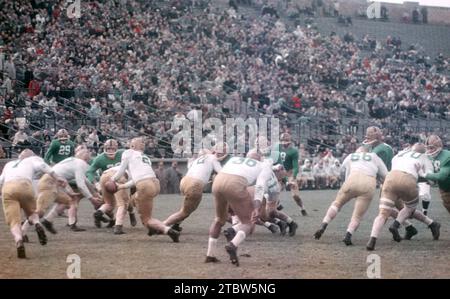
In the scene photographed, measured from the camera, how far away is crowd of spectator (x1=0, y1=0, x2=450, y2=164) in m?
25.6

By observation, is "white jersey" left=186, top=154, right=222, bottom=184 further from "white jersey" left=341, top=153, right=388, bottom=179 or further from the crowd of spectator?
the crowd of spectator

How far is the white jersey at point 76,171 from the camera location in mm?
14013

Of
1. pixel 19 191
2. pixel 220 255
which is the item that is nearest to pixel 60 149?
pixel 19 191

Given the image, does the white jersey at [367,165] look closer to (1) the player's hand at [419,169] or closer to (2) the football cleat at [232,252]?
(1) the player's hand at [419,169]

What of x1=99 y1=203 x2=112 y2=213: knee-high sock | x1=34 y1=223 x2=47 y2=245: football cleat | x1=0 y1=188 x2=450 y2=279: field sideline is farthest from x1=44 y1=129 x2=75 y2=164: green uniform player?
x1=34 y1=223 x2=47 y2=245: football cleat

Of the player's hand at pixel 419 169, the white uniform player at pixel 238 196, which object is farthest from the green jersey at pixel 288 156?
the white uniform player at pixel 238 196

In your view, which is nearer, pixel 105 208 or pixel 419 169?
pixel 419 169

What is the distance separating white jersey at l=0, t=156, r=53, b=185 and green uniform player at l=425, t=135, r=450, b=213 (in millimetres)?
6063

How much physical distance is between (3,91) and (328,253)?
15.2m

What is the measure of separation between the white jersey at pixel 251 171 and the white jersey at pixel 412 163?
2.56m

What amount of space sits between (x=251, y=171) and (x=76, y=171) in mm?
4082

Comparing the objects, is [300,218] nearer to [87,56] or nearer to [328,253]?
[328,253]

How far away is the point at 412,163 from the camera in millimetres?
12969

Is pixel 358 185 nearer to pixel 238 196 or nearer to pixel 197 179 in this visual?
pixel 197 179
